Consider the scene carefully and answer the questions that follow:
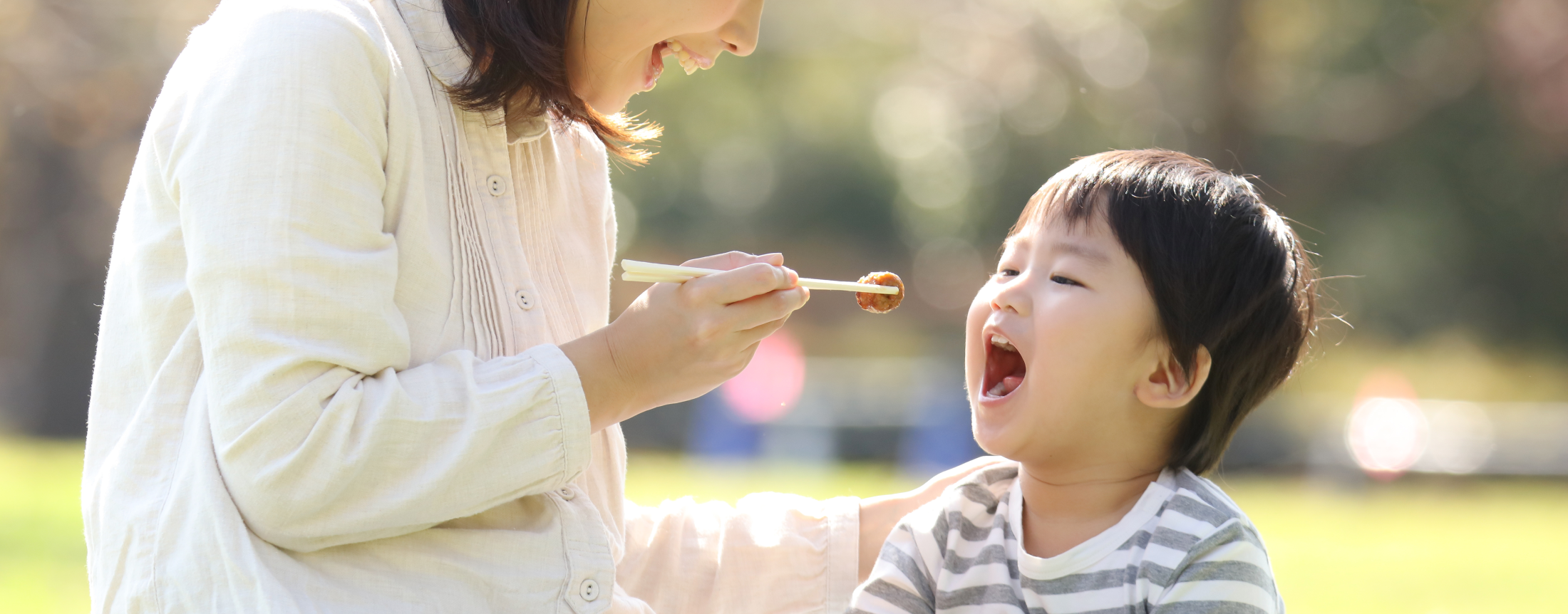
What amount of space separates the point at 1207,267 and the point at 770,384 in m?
7.90

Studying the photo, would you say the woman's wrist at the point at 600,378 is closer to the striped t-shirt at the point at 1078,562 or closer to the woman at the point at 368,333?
the woman at the point at 368,333

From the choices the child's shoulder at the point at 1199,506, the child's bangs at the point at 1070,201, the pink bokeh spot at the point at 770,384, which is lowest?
the pink bokeh spot at the point at 770,384

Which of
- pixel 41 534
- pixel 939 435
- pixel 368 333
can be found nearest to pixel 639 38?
pixel 368 333

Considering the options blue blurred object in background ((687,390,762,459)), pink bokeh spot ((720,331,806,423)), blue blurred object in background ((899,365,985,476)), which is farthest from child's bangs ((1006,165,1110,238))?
blue blurred object in background ((687,390,762,459))

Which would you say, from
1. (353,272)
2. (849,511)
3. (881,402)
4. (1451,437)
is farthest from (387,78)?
(1451,437)

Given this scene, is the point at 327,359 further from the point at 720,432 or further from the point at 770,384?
the point at 770,384

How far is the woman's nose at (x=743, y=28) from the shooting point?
156 centimetres

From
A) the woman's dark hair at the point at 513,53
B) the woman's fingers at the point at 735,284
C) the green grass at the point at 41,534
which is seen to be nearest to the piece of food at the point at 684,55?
the woman's dark hair at the point at 513,53

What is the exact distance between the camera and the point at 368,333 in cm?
119

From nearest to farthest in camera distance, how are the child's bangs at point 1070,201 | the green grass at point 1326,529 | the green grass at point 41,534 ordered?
the child's bangs at point 1070,201 → the green grass at point 41,534 → the green grass at point 1326,529

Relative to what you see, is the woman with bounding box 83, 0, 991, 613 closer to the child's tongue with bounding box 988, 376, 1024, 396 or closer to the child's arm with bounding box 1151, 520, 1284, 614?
the child's tongue with bounding box 988, 376, 1024, 396

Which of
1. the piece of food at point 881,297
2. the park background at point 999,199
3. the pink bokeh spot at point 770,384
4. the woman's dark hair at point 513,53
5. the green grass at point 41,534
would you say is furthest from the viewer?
the pink bokeh spot at point 770,384

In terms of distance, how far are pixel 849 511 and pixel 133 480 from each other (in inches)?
35.6

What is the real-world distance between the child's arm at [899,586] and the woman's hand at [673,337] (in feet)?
1.21
